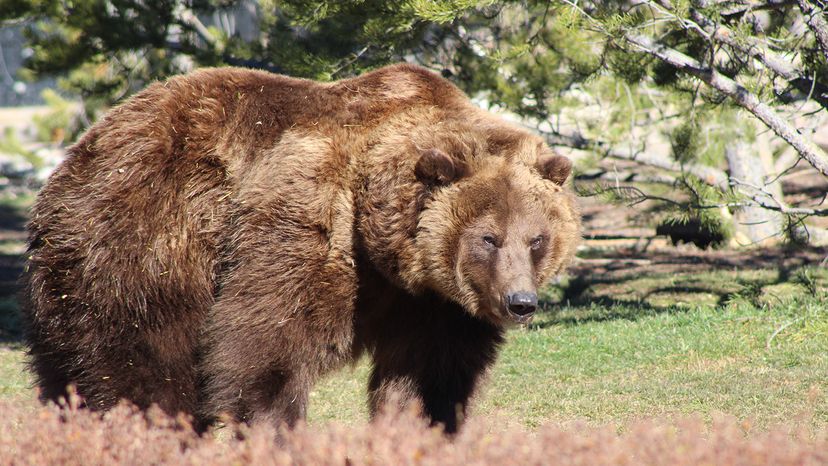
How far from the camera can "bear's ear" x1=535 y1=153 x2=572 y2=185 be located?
440 centimetres

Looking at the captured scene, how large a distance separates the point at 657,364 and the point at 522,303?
3.24 m

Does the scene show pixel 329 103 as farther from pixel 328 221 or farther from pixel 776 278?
pixel 776 278

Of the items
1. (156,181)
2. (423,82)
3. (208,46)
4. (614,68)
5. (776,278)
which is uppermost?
(423,82)

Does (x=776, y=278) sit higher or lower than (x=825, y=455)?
lower

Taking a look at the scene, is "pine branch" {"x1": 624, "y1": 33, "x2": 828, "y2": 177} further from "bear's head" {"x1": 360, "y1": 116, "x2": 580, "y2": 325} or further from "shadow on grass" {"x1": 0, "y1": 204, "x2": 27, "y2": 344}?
"shadow on grass" {"x1": 0, "y1": 204, "x2": 27, "y2": 344}

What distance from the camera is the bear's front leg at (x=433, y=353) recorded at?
462cm

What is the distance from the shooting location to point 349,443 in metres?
3.33

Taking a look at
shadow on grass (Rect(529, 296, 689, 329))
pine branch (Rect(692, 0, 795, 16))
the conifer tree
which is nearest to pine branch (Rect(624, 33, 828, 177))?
the conifer tree

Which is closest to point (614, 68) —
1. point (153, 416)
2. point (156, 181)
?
point (156, 181)

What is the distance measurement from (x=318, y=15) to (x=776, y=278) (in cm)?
544

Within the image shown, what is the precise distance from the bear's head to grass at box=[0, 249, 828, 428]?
2.64ft

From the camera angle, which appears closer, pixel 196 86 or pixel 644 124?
pixel 196 86

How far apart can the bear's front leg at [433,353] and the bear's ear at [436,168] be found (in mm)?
620

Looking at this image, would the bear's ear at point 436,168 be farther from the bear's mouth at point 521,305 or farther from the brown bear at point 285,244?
the bear's mouth at point 521,305
